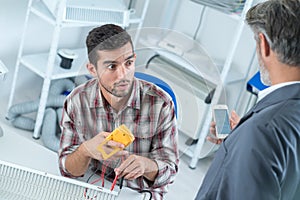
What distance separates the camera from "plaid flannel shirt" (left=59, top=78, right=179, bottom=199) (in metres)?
1.42

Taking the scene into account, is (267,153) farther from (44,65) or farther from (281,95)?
(44,65)

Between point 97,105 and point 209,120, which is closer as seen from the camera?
point 97,105

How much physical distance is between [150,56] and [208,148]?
1.32ft

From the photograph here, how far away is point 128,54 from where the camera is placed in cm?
141

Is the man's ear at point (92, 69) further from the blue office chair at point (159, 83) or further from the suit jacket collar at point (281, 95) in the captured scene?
the suit jacket collar at point (281, 95)

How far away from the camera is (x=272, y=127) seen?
1.14m

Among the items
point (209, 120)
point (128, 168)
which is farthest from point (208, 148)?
point (128, 168)

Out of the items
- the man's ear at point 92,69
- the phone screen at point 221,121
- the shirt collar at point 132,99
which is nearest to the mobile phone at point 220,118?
the phone screen at point 221,121

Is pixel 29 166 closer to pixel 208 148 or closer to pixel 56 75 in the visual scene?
pixel 208 148

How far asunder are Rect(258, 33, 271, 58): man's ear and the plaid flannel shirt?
0.34 m

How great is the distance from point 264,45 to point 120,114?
424 mm

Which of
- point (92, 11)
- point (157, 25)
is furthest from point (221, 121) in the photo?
point (157, 25)

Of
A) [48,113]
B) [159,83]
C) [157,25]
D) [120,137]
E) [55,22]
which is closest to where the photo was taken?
[120,137]

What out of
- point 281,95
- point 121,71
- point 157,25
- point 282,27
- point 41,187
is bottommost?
point 157,25
